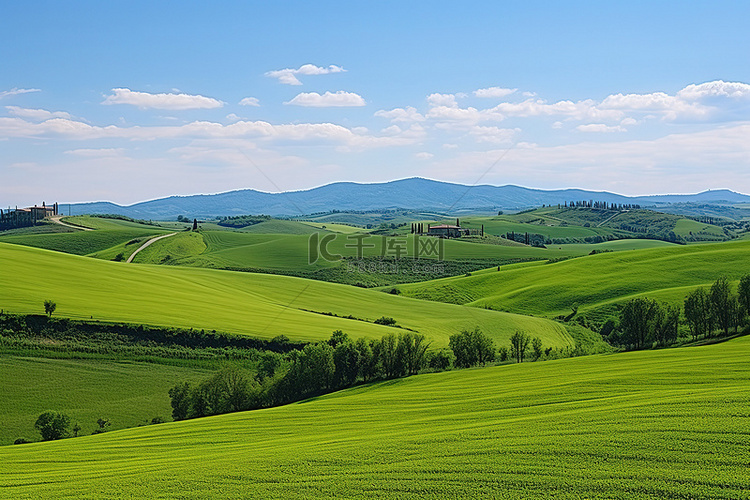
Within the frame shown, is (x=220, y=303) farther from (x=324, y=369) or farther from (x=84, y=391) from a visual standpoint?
(x=324, y=369)

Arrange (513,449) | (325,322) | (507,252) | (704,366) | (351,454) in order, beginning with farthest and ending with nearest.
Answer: (507,252) → (325,322) → (704,366) → (351,454) → (513,449)

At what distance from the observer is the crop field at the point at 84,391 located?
1736 inches

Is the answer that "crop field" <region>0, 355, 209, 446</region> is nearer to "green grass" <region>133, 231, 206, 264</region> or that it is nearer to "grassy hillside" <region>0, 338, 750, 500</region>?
"grassy hillside" <region>0, 338, 750, 500</region>

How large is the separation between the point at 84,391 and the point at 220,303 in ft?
91.9

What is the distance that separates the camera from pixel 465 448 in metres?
23.1

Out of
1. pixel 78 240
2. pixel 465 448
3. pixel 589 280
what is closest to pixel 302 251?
pixel 78 240

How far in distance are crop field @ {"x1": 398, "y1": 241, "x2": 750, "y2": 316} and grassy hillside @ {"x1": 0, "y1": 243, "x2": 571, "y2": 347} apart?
45.2 ft

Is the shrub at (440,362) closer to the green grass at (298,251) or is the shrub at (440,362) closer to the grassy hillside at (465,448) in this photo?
the grassy hillside at (465,448)

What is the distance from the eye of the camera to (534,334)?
73562mm

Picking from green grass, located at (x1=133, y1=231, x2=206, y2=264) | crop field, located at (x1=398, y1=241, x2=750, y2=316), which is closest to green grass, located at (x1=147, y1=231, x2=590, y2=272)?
green grass, located at (x1=133, y1=231, x2=206, y2=264)

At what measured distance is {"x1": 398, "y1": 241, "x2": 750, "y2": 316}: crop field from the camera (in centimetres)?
9406

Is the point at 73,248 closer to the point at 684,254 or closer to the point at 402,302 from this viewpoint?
the point at 402,302

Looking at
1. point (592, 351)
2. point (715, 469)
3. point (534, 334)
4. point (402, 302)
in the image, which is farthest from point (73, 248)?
point (715, 469)

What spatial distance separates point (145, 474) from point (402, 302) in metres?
67.3
